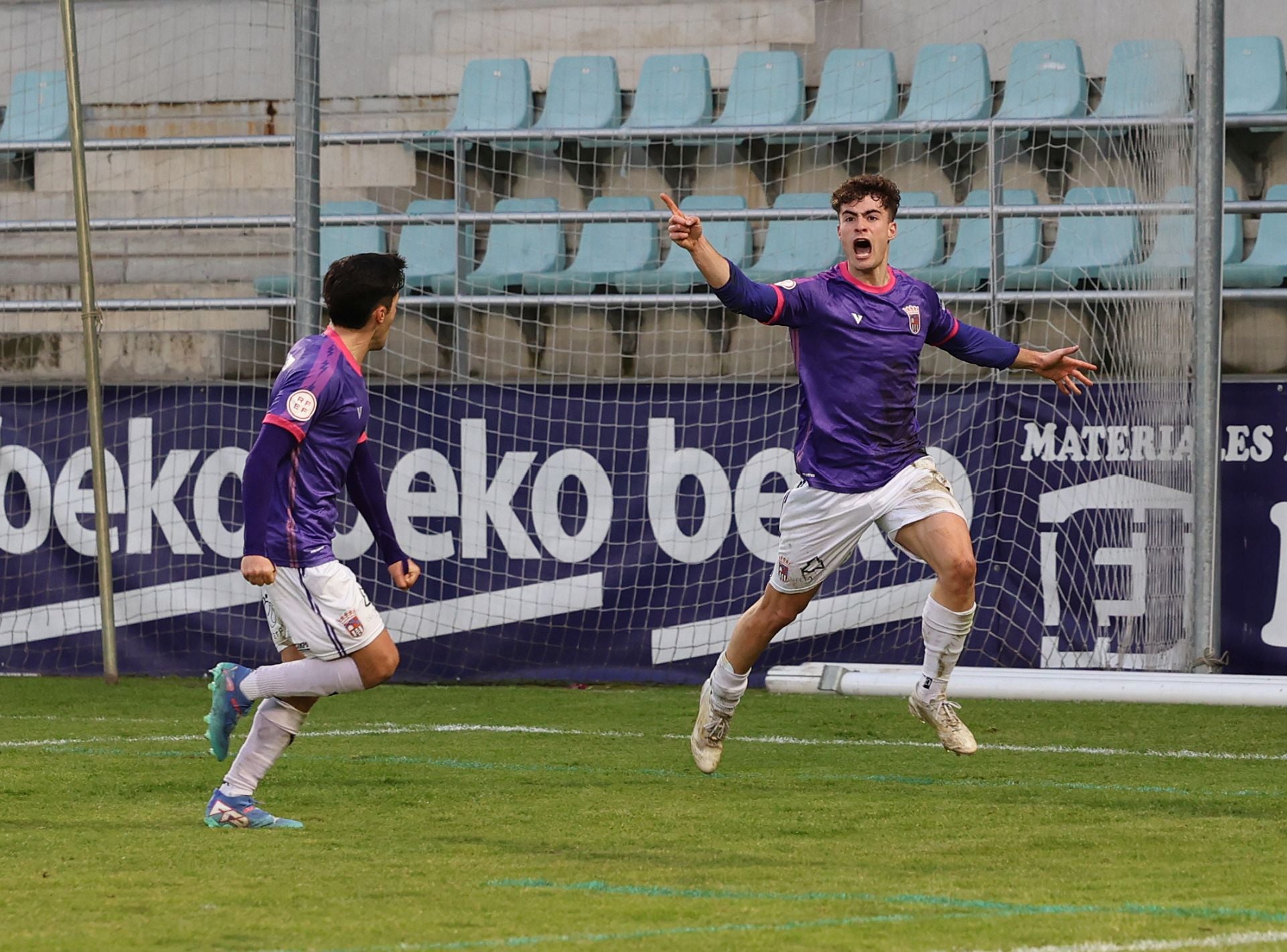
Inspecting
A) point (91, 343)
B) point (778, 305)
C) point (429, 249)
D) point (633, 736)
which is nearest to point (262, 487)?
point (778, 305)

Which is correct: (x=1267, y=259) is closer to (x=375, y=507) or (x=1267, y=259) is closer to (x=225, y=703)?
(x=375, y=507)

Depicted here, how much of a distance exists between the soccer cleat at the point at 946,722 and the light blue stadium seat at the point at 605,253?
247 inches

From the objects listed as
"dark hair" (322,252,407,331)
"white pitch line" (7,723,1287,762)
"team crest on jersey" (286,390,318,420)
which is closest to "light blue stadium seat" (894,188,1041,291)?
"white pitch line" (7,723,1287,762)

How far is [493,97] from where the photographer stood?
1318 centimetres

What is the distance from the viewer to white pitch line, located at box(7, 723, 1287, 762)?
7.24 meters

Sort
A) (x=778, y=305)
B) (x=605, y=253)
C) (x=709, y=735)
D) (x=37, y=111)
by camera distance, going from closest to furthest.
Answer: (x=778, y=305)
(x=709, y=735)
(x=605, y=253)
(x=37, y=111)

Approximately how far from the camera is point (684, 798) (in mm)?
5988

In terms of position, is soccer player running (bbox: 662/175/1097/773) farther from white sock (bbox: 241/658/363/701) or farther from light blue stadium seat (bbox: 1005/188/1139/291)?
light blue stadium seat (bbox: 1005/188/1139/291)

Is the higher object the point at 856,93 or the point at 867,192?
the point at 856,93

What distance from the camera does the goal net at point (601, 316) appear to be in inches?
410

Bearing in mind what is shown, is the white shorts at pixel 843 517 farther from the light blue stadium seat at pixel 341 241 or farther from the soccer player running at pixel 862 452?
the light blue stadium seat at pixel 341 241

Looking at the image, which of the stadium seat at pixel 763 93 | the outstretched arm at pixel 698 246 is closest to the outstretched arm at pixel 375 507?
the outstretched arm at pixel 698 246

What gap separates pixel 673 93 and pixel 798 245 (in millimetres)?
1671

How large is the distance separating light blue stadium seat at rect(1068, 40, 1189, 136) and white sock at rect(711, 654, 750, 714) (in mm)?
5295
